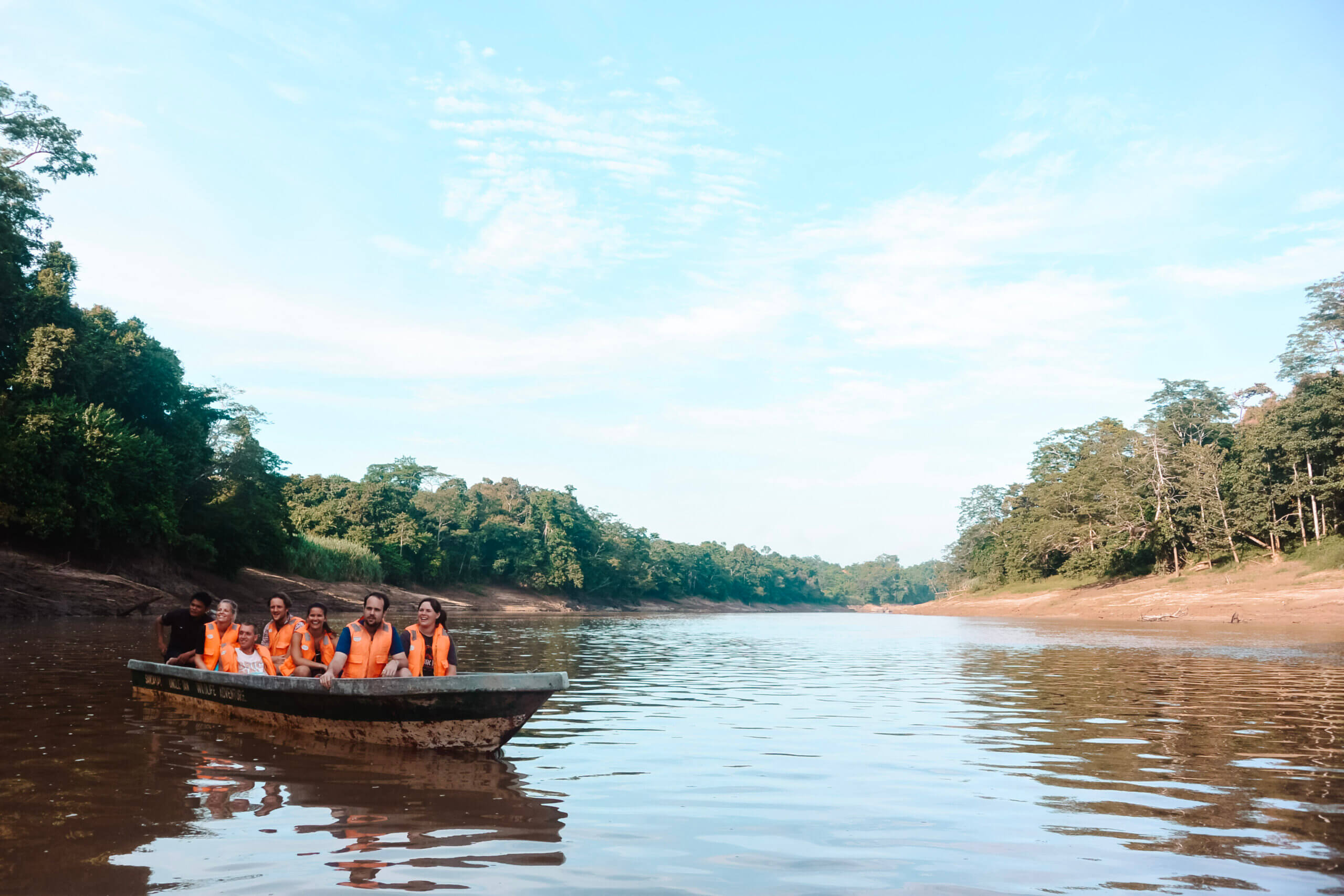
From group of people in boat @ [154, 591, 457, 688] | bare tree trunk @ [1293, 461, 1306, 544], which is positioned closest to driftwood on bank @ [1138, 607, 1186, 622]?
bare tree trunk @ [1293, 461, 1306, 544]

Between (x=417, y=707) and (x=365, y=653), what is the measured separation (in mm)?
1323

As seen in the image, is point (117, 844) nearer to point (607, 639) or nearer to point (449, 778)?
point (449, 778)

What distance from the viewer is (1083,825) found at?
6.26 metres

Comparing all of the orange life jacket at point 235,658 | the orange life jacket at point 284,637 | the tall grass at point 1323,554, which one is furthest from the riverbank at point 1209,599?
the orange life jacket at point 235,658

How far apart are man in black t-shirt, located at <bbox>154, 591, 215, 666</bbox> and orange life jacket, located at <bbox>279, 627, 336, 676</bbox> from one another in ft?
7.47

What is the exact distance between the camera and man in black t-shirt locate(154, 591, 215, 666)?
1274 cm

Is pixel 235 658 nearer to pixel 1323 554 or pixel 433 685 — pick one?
pixel 433 685

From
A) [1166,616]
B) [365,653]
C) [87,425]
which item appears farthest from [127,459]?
[1166,616]

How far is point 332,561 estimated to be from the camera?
183ft

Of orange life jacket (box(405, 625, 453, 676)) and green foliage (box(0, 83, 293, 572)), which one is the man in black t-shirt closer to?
orange life jacket (box(405, 625, 453, 676))

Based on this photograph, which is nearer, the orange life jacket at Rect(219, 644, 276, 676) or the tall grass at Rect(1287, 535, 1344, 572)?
the orange life jacket at Rect(219, 644, 276, 676)

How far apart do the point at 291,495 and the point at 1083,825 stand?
7323cm

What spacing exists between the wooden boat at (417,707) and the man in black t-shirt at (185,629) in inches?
138

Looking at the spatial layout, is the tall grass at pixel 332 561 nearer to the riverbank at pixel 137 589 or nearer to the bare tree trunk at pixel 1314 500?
the riverbank at pixel 137 589
